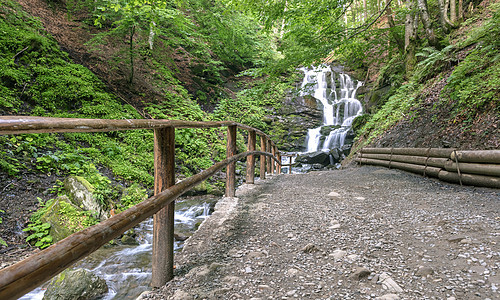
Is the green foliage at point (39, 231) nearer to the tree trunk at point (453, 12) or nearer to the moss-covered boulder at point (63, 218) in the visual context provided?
the moss-covered boulder at point (63, 218)

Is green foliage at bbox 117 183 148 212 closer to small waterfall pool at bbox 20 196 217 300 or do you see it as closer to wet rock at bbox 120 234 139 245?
small waterfall pool at bbox 20 196 217 300

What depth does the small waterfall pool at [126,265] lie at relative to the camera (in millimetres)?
2738

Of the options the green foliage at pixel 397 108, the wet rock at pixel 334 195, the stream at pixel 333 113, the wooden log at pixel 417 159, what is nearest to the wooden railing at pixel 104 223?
the wet rock at pixel 334 195

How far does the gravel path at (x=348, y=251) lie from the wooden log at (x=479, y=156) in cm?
50

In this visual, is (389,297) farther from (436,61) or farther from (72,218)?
(436,61)

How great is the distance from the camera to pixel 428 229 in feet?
7.52

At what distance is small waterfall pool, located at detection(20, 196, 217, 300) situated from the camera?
8.98 ft

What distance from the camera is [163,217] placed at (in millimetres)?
1835

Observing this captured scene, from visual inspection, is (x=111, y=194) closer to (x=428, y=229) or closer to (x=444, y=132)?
(x=428, y=229)

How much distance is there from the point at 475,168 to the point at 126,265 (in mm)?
5081

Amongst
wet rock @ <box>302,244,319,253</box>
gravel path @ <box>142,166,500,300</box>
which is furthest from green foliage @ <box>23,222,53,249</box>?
wet rock @ <box>302,244,319,253</box>

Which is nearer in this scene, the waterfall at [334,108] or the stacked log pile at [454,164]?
the stacked log pile at [454,164]

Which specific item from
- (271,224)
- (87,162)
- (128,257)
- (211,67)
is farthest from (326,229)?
(211,67)

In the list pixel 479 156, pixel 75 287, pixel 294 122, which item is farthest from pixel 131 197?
pixel 294 122
